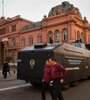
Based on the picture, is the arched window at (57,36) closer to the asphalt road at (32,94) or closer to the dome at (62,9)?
the dome at (62,9)

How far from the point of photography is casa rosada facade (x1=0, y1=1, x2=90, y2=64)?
55.8 m

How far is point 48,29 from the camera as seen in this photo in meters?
60.5

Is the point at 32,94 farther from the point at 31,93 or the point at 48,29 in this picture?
the point at 48,29

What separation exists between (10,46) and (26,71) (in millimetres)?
61354

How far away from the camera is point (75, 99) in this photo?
1090 cm

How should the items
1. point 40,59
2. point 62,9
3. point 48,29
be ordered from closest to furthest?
point 40,59 < point 48,29 < point 62,9

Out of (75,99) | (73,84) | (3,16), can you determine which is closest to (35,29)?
(3,16)

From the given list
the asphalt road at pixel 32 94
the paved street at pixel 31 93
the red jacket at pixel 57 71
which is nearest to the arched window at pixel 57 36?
the paved street at pixel 31 93

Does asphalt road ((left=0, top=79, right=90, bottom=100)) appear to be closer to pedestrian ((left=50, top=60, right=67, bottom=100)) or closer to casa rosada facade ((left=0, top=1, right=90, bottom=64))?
pedestrian ((left=50, top=60, right=67, bottom=100))

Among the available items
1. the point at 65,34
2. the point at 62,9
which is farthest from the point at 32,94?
the point at 62,9

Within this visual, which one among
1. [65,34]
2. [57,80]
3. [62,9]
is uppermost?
[62,9]

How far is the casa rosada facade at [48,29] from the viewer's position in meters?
55.8

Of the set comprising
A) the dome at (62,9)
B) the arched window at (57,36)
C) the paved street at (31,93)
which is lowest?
the paved street at (31,93)

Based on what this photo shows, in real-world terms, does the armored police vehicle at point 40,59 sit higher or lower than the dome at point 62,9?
lower
